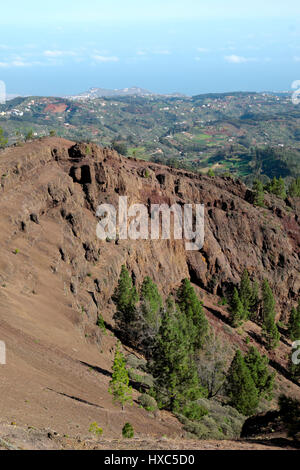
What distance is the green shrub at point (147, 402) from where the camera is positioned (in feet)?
100

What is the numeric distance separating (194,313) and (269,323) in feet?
53.8

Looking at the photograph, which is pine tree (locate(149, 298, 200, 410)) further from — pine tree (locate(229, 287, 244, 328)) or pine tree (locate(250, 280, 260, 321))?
pine tree (locate(250, 280, 260, 321))

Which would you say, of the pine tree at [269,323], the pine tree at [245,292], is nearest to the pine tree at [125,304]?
the pine tree at [245,292]

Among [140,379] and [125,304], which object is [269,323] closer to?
[125,304]

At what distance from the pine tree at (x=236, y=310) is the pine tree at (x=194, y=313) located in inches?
408

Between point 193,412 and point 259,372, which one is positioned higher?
point 193,412

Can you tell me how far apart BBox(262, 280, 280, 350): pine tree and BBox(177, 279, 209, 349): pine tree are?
599 inches

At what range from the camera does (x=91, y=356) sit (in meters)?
36.1

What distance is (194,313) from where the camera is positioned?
2122 inches

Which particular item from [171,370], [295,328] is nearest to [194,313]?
[171,370]

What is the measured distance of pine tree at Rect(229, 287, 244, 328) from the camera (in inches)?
2446

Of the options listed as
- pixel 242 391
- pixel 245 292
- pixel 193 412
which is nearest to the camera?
pixel 193 412

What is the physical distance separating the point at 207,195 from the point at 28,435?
66.5 meters

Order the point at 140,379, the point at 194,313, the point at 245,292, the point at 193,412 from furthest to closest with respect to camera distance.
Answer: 1. the point at 245,292
2. the point at 194,313
3. the point at 140,379
4. the point at 193,412
